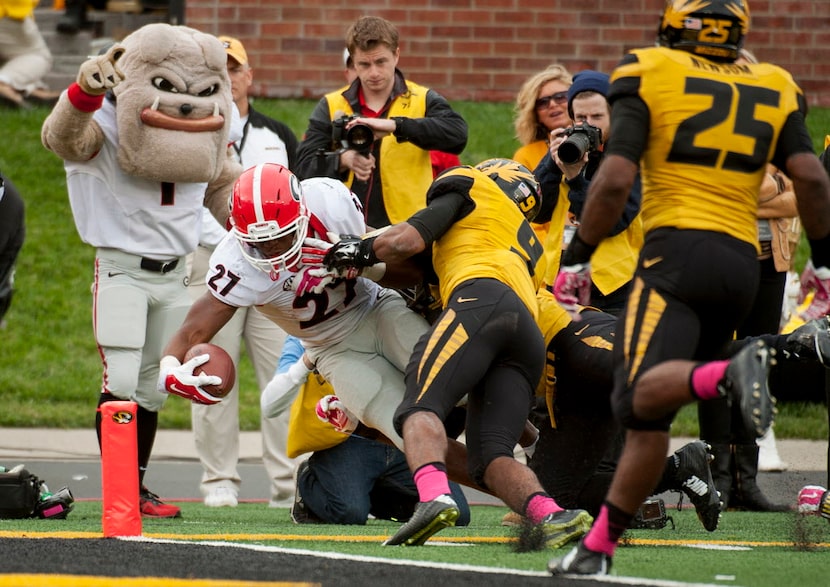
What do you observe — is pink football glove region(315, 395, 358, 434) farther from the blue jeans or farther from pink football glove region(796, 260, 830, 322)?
pink football glove region(796, 260, 830, 322)

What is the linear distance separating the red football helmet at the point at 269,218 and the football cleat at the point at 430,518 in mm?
1213

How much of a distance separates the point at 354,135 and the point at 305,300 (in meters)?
1.43

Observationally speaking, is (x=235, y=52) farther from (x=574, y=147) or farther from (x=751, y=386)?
(x=751, y=386)

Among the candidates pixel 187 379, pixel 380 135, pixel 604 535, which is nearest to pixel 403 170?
pixel 380 135

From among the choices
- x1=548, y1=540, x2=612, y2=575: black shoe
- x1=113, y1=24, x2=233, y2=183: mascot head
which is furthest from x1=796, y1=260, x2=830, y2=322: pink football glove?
x1=113, y1=24, x2=233, y2=183: mascot head

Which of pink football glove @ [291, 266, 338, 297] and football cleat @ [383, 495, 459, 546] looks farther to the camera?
pink football glove @ [291, 266, 338, 297]

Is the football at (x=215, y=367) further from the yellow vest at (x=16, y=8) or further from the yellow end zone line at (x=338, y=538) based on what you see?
the yellow vest at (x=16, y=8)

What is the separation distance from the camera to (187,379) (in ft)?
16.8

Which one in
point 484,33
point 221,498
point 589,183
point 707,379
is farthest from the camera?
point 484,33

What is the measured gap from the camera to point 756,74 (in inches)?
161

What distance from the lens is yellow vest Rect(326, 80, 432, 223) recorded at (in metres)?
6.82

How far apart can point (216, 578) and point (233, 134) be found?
12.6ft

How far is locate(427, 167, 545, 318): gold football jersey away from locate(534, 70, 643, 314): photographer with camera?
0.71 m

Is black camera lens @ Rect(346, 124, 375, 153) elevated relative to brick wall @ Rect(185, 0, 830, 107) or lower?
lower
